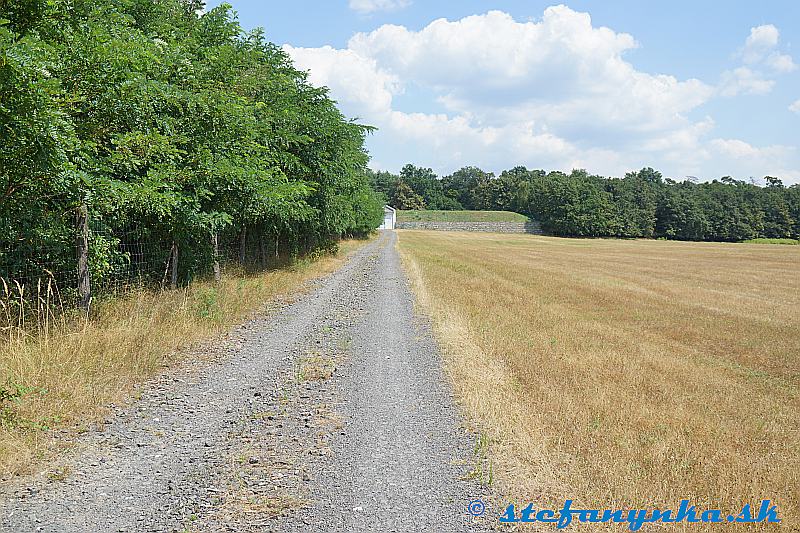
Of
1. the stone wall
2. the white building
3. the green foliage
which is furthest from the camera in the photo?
the stone wall

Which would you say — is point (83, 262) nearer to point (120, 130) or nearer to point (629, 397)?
point (120, 130)

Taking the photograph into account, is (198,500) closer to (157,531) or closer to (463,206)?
(157,531)

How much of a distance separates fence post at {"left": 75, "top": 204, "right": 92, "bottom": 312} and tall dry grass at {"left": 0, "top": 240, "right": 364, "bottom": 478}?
1.07ft

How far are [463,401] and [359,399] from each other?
1.25 m

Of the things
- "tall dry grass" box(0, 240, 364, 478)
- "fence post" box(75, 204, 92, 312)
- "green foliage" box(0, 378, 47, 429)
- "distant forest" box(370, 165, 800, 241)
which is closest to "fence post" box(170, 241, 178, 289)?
"tall dry grass" box(0, 240, 364, 478)

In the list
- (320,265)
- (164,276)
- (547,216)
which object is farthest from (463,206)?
(164,276)

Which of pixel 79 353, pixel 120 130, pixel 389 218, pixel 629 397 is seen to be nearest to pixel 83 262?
pixel 120 130

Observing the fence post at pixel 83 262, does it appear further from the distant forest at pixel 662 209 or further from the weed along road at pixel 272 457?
the distant forest at pixel 662 209

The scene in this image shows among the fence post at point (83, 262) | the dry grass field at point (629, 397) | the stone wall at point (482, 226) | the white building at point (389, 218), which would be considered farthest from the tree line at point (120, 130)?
the stone wall at point (482, 226)

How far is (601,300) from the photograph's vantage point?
18.4 meters

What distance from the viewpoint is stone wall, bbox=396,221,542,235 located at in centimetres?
13212

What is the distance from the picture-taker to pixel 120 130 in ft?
30.1

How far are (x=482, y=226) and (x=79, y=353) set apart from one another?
129 meters

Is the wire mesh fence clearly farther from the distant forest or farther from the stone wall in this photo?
the stone wall
